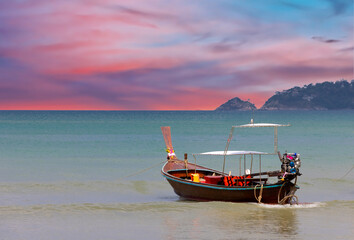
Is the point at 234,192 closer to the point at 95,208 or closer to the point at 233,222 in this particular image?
the point at 233,222

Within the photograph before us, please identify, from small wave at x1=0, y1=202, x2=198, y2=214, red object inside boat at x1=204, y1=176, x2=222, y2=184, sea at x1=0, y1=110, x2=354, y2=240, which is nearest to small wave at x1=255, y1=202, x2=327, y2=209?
sea at x1=0, y1=110, x2=354, y2=240

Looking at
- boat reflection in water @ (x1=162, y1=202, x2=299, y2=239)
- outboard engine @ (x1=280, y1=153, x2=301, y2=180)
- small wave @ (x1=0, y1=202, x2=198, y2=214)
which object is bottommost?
boat reflection in water @ (x1=162, y1=202, x2=299, y2=239)

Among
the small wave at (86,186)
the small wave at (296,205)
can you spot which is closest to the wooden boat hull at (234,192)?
the small wave at (296,205)

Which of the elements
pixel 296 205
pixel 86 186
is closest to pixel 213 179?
pixel 296 205

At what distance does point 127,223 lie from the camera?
68.6 feet

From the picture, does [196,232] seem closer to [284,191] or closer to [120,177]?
[284,191]

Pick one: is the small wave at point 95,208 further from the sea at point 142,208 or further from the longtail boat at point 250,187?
the longtail boat at point 250,187

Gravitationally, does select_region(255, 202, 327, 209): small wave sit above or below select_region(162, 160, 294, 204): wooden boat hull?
below

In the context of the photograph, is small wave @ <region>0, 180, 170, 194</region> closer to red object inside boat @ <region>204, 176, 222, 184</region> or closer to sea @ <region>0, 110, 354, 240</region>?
sea @ <region>0, 110, 354, 240</region>

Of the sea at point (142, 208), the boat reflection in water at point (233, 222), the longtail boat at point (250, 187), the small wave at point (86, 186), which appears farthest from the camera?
the small wave at point (86, 186)

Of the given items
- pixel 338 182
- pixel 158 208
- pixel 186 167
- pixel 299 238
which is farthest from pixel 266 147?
pixel 299 238

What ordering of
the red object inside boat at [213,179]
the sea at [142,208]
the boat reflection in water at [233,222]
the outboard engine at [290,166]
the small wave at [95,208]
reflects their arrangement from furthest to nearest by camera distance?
the red object inside boat at [213,179], the outboard engine at [290,166], the small wave at [95,208], the sea at [142,208], the boat reflection in water at [233,222]

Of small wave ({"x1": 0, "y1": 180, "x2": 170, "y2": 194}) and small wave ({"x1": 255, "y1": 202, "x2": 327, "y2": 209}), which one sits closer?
small wave ({"x1": 255, "y1": 202, "x2": 327, "y2": 209})

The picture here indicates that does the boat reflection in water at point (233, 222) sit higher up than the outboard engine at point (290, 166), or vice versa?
the outboard engine at point (290, 166)
